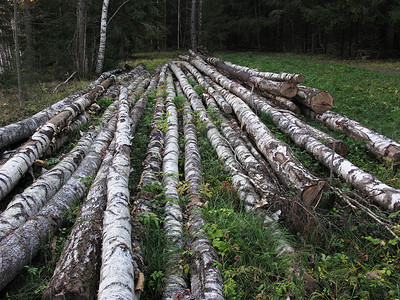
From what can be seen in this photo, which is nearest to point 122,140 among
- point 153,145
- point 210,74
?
point 153,145

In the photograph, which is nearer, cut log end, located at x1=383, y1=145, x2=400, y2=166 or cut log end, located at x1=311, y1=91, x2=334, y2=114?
cut log end, located at x1=383, y1=145, x2=400, y2=166

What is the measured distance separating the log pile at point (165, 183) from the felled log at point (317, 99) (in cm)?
2

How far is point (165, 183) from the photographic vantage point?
4285 mm

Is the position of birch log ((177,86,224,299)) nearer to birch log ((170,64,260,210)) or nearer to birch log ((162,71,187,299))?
birch log ((162,71,187,299))

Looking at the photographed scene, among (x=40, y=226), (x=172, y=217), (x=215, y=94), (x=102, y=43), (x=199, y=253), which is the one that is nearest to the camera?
(x=199, y=253)

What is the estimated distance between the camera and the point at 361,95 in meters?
9.19

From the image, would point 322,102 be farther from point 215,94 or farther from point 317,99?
point 215,94

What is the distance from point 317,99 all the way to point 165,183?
14.2ft

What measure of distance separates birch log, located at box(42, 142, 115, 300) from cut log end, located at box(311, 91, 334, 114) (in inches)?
205

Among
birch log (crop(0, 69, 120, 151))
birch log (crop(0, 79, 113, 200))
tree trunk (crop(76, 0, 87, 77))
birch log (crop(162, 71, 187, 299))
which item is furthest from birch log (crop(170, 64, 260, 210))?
tree trunk (crop(76, 0, 87, 77))

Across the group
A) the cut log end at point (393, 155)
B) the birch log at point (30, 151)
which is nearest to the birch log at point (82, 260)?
the birch log at point (30, 151)

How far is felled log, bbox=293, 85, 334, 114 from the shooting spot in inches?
260

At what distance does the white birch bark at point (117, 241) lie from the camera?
235 centimetres

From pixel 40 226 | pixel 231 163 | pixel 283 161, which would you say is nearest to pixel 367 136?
pixel 283 161
